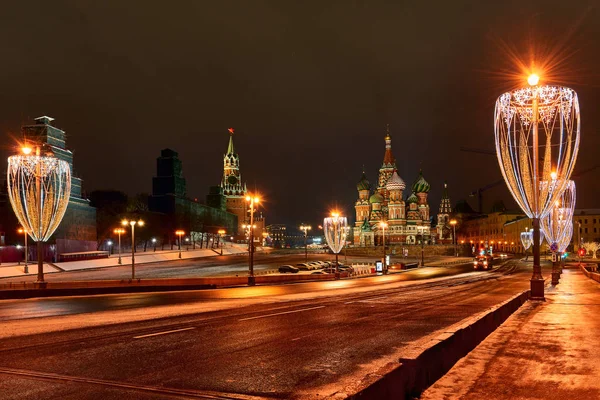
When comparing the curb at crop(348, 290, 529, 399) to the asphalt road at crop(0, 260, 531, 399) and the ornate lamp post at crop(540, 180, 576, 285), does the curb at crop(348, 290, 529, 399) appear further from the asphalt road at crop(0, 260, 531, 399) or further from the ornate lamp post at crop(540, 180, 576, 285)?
the ornate lamp post at crop(540, 180, 576, 285)

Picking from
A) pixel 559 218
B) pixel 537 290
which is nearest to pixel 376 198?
pixel 559 218

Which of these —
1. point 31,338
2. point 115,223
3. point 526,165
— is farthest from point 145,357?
point 115,223

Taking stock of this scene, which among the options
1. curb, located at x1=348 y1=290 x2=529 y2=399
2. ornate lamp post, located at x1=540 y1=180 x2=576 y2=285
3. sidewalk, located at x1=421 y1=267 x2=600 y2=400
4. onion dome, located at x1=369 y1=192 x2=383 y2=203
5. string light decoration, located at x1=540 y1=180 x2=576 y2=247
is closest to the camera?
curb, located at x1=348 y1=290 x2=529 y2=399

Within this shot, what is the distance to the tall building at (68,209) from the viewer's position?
3228 inches

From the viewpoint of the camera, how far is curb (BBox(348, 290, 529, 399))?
20.8 feet

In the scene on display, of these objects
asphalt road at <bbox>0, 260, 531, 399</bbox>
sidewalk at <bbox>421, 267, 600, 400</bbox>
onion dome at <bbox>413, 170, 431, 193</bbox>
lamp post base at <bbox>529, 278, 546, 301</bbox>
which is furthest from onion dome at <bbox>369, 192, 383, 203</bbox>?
sidewalk at <bbox>421, 267, 600, 400</bbox>

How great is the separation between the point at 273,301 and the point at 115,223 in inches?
3474

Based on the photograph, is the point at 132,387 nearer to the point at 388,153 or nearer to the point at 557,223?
the point at 557,223

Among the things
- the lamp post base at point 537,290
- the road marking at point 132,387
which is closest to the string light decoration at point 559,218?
the lamp post base at point 537,290

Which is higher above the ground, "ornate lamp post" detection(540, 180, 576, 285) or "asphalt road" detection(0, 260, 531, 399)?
"ornate lamp post" detection(540, 180, 576, 285)

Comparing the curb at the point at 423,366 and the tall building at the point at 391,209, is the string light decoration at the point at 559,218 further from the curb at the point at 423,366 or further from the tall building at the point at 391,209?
the tall building at the point at 391,209

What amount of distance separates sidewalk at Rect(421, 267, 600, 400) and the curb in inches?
6.4

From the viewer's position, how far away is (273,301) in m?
23.8

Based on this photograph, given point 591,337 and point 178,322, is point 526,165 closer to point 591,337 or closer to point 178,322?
point 591,337
